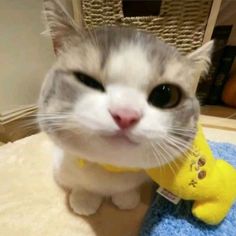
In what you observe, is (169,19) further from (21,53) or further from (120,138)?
(120,138)

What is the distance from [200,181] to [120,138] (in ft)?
0.66

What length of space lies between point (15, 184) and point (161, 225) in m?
0.36

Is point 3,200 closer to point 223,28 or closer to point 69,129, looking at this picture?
point 69,129

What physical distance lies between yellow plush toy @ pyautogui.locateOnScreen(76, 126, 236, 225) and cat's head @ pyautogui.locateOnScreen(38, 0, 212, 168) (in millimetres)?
57

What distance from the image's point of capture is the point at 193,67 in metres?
0.51

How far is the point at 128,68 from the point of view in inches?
16.4

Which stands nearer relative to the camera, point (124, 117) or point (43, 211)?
point (124, 117)

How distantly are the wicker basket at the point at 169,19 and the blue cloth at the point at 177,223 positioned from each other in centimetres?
53

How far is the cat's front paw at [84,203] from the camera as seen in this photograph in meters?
0.66

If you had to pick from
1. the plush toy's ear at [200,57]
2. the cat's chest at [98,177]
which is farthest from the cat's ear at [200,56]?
the cat's chest at [98,177]

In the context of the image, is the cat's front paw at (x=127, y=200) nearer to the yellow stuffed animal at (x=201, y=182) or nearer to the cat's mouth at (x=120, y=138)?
the yellow stuffed animal at (x=201, y=182)

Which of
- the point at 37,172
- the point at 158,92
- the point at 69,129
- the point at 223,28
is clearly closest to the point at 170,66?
the point at 158,92

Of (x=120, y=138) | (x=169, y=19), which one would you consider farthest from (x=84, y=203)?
(x=169, y=19)

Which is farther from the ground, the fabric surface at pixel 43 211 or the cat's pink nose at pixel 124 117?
the cat's pink nose at pixel 124 117
